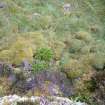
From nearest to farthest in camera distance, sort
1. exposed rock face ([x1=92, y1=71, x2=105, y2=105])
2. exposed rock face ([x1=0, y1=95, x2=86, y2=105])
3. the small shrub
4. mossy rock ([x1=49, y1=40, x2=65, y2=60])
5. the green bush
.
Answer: exposed rock face ([x1=0, y1=95, x2=86, y2=105]), exposed rock face ([x1=92, y1=71, x2=105, y2=105]), the green bush, the small shrub, mossy rock ([x1=49, y1=40, x2=65, y2=60])

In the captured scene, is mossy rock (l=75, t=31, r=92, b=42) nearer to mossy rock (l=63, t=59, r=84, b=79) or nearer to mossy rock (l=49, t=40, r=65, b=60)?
mossy rock (l=49, t=40, r=65, b=60)

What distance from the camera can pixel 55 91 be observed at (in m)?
6.58

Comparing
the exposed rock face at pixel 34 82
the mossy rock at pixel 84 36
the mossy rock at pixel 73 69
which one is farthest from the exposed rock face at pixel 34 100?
the mossy rock at pixel 84 36

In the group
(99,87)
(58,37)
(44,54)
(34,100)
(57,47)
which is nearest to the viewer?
(34,100)

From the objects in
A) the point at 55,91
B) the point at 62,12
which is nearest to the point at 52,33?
the point at 62,12

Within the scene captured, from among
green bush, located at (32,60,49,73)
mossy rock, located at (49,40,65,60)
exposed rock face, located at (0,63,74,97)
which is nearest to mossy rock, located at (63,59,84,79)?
exposed rock face, located at (0,63,74,97)

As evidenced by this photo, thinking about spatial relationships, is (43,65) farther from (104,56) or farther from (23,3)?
(23,3)

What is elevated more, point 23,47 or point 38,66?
point 23,47

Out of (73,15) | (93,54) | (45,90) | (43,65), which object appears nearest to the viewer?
(45,90)

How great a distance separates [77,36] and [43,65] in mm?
1498

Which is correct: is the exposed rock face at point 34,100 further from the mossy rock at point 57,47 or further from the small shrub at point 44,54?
the mossy rock at point 57,47

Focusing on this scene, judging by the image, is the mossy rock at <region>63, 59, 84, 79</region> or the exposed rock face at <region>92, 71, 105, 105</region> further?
the mossy rock at <region>63, 59, 84, 79</region>

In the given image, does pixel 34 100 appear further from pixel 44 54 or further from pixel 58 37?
pixel 58 37

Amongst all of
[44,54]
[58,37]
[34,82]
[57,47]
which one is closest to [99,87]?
[34,82]
